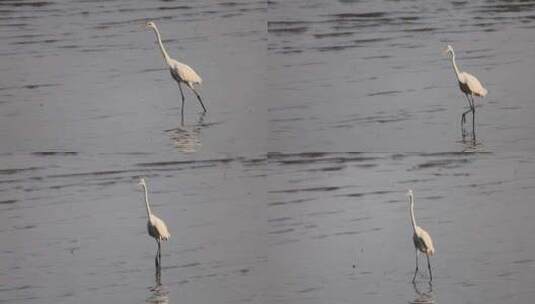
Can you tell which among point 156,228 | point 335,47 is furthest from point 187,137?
point 335,47

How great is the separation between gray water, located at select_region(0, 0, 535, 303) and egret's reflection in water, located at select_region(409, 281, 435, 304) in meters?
0.01

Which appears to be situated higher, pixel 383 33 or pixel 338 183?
pixel 383 33

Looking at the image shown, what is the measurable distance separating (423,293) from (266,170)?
37.7 inches

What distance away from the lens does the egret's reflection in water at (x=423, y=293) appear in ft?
23.0

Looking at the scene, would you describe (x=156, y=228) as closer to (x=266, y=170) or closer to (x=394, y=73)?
(x=266, y=170)

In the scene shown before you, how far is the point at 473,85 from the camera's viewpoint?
754 cm

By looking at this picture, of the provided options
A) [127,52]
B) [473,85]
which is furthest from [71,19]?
[473,85]

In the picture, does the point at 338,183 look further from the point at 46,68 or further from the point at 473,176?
the point at 46,68

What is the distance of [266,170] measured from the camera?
745cm

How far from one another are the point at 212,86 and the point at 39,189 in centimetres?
98

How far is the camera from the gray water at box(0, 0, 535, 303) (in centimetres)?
724

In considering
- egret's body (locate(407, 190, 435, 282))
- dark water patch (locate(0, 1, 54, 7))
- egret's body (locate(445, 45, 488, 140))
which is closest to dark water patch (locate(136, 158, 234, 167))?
egret's body (locate(407, 190, 435, 282))

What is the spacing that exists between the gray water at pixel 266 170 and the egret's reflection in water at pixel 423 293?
1 centimetres

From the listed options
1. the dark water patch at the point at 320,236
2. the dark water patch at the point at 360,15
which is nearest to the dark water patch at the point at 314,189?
the dark water patch at the point at 320,236
